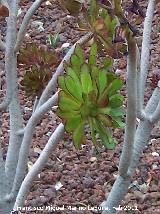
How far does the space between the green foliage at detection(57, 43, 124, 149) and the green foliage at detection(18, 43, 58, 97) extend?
0.30m

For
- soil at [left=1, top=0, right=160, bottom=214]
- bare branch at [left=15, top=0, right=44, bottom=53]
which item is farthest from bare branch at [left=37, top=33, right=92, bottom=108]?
soil at [left=1, top=0, right=160, bottom=214]

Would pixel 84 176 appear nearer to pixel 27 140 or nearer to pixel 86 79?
pixel 27 140

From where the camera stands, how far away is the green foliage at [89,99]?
976 millimetres

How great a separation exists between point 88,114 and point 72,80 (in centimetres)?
8

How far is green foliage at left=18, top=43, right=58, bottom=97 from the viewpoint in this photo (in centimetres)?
130

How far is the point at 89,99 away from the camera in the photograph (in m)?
0.99

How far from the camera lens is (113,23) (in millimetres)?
987

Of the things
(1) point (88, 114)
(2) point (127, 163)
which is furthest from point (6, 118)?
(1) point (88, 114)

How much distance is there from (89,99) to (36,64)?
372 millimetres

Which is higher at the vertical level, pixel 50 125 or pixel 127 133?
pixel 50 125

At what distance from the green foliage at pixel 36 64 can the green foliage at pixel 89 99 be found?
0.30m

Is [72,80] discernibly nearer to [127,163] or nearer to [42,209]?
[127,163]

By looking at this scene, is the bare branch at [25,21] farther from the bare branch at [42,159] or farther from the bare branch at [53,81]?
the bare branch at [42,159]

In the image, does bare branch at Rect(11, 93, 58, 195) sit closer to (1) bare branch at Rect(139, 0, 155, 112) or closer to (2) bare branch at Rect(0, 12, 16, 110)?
(2) bare branch at Rect(0, 12, 16, 110)
